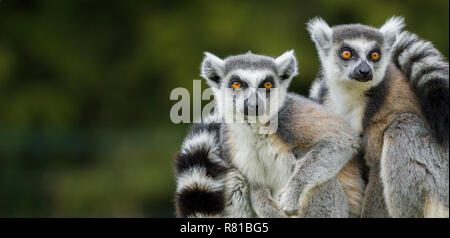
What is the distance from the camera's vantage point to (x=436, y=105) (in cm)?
455

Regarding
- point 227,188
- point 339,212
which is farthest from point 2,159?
point 339,212

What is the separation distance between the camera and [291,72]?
468 centimetres

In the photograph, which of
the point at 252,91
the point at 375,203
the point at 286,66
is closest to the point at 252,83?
the point at 252,91

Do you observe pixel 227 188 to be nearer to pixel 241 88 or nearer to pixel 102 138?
pixel 241 88

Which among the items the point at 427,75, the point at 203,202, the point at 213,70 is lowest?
the point at 203,202

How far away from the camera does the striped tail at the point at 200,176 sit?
178 inches

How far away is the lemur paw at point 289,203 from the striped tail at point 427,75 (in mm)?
1088

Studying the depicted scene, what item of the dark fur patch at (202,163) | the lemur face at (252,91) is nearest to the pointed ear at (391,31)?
the lemur face at (252,91)

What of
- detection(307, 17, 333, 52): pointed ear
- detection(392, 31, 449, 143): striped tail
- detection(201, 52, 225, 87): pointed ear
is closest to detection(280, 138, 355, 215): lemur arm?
detection(392, 31, 449, 143): striped tail

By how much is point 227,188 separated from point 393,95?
132 centimetres

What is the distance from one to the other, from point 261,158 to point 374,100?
93 cm

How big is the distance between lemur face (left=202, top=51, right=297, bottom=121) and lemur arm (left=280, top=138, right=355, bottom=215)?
402 millimetres

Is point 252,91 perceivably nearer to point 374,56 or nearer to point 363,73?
point 363,73

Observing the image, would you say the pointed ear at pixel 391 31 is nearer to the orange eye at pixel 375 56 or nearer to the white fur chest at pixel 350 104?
the orange eye at pixel 375 56
